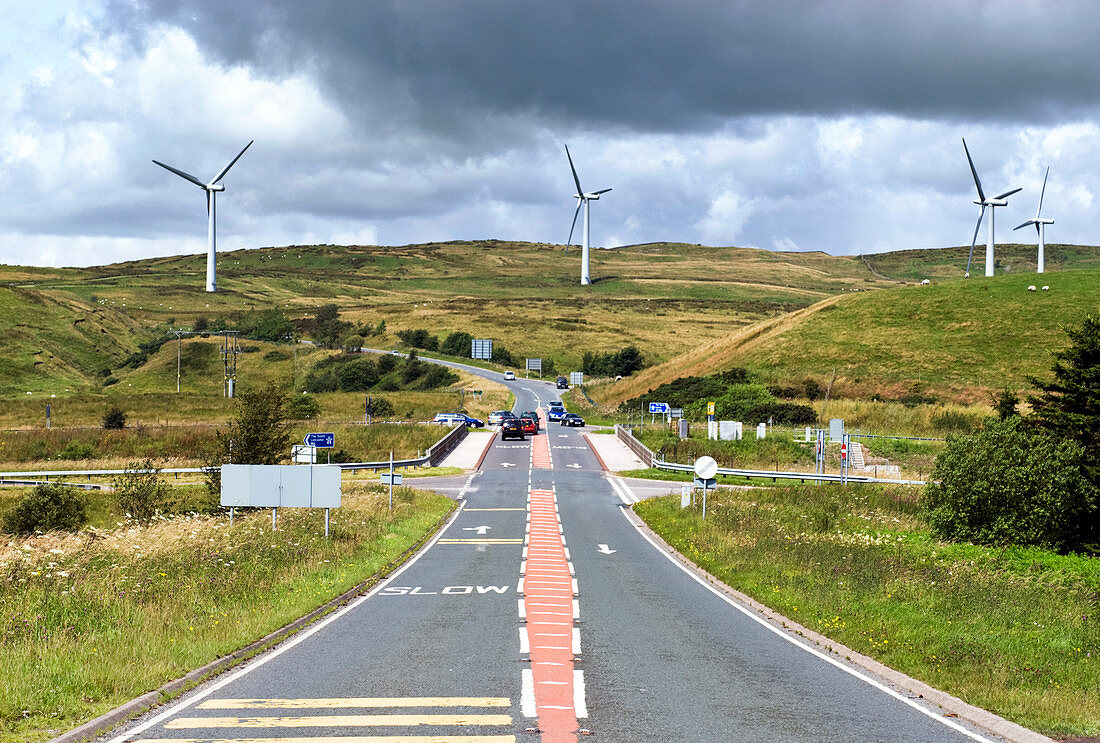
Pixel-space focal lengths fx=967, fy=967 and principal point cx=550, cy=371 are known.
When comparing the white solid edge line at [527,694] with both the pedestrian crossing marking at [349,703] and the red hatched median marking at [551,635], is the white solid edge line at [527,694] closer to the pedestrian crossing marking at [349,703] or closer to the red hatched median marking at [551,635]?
the red hatched median marking at [551,635]

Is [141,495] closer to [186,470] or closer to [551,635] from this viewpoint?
[186,470]

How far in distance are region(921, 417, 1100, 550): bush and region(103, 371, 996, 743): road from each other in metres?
12.8

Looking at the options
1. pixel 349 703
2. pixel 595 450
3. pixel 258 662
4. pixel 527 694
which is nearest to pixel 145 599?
pixel 258 662

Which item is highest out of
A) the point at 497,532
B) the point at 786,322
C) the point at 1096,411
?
the point at 786,322

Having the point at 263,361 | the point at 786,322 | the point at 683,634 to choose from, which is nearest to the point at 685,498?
the point at 683,634

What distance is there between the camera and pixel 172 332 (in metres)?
173

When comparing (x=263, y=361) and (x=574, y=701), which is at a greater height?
(x=263, y=361)

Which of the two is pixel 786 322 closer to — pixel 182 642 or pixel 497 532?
pixel 497 532

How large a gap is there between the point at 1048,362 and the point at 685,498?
71453mm

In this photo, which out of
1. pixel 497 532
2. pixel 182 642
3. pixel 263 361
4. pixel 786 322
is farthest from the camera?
pixel 263 361

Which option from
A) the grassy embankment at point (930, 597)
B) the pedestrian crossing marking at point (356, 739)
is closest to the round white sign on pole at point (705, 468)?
the grassy embankment at point (930, 597)

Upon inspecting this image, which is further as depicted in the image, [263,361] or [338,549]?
[263,361]

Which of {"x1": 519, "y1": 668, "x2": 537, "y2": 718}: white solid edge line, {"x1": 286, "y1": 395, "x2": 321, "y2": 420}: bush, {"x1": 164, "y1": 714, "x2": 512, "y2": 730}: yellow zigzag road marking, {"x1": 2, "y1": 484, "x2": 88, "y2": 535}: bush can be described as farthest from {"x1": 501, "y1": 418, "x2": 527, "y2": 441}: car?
{"x1": 164, "y1": 714, "x2": 512, "y2": 730}: yellow zigzag road marking

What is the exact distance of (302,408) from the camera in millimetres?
99000
